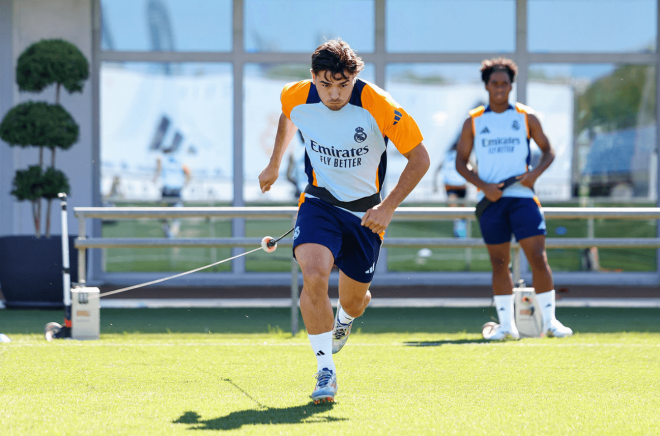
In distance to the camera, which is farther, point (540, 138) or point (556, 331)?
point (540, 138)

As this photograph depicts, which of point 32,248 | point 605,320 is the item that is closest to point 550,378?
point 605,320

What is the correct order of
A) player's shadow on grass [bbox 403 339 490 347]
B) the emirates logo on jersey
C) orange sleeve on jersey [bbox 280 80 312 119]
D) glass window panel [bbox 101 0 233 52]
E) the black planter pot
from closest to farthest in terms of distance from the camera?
the emirates logo on jersey < orange sleeve on jersey [bbox 280 80 312 119] < player's shadow on grass [bbox 403 339 490 347] < the black planter pot < glass window panel [bbox 101 0 233 52]

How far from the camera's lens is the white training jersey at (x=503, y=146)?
538cm

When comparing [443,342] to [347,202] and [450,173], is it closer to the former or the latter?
[347,202]

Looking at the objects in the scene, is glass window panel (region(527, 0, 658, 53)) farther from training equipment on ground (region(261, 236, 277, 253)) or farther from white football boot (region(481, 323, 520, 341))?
training equipment on ground (region(261, 236, 277, 253))

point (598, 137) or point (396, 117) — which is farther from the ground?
point (598, 137)

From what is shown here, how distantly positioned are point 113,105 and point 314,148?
6.35 m

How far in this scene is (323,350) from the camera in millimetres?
3482

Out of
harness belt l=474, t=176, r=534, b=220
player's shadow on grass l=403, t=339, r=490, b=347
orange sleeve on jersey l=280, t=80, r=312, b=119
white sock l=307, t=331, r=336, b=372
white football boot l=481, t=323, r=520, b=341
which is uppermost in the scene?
orange sleeve on jersey l=280, t=80, r=312, b=119

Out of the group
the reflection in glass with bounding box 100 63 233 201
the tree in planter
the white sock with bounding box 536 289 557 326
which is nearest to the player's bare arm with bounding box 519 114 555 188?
the white sock with bounding box 536 289 557 326

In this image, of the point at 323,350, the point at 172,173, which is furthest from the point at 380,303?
the point at 323,350

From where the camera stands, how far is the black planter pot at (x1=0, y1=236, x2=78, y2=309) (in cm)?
693

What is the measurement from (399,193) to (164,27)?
6.81m

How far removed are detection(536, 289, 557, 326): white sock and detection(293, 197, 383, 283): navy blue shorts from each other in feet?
6.53
